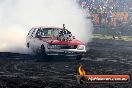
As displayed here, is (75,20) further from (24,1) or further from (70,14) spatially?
(24,1)

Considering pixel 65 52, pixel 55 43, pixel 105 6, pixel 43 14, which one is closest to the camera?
pixel 55 43

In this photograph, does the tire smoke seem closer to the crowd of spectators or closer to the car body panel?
the car body panel

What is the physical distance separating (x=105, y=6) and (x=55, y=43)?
39509mm

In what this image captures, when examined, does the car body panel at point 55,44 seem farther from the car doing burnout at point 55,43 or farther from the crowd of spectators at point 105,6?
the crowd of spectators at point 105,6

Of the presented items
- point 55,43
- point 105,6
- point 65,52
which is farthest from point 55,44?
point 105,6

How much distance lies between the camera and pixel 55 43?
16312 millimetres

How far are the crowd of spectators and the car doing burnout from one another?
3024cm

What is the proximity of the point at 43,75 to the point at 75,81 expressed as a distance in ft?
4.68

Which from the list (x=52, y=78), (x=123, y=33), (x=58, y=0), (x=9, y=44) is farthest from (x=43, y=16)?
(x=52, y=78)

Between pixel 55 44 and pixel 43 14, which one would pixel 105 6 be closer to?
pixel 43 14

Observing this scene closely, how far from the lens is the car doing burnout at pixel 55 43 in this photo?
16328 mm

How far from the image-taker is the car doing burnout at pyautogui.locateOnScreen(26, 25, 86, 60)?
16.3 m

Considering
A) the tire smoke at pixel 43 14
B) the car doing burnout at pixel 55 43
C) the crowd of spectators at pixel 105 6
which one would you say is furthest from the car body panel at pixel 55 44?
the crowd of spectators at pixel 105 6

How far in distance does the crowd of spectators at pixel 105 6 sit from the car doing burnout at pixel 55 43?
30242 millimetres
